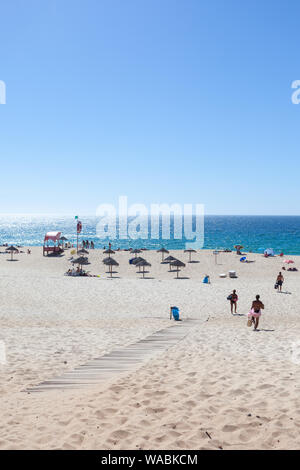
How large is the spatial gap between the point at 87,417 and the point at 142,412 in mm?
837

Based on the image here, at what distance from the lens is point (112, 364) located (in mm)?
7855

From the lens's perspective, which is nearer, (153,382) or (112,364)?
(153,382)

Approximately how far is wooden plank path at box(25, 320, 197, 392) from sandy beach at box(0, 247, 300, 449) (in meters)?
0.30

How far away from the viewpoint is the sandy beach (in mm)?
4591

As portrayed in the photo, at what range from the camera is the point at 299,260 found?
42.8 metres

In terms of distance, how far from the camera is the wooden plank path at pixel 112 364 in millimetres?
6752

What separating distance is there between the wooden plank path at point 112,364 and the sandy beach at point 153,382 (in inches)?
12.0

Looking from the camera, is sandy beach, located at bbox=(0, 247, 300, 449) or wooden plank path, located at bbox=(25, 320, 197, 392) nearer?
sandy beach, located at bbox=(0, 247, 300, 449)

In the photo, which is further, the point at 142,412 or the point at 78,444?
the point at 142,412

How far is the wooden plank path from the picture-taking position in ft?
22.2

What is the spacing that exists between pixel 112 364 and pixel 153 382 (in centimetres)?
167

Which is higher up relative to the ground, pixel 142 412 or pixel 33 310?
pixel 142 412
